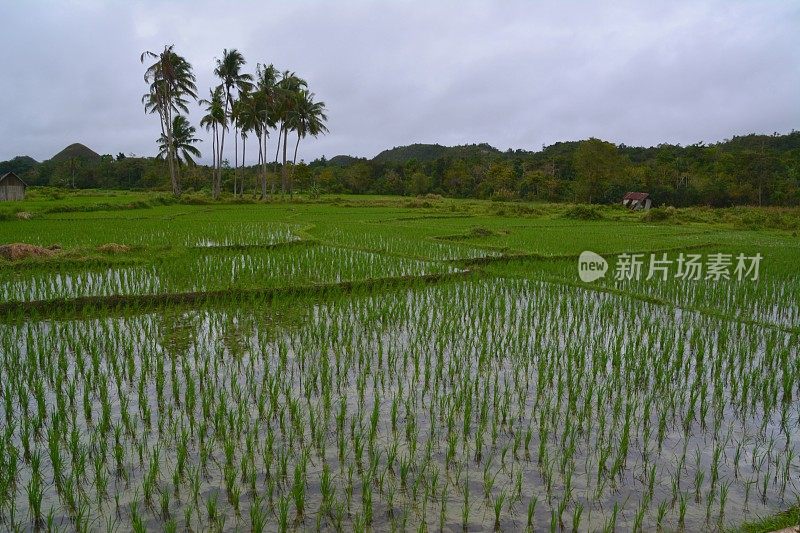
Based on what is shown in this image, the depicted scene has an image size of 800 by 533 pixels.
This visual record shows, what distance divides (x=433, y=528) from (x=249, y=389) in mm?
1814

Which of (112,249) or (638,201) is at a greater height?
(638,201)

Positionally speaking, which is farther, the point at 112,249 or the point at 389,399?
the point at 112,249

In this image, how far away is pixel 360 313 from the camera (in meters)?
5.76

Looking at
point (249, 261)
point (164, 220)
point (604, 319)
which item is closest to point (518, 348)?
point (604, 319)

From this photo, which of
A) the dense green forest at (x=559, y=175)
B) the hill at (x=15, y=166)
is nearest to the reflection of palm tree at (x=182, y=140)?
the dense green forest at (x=559, y=175)

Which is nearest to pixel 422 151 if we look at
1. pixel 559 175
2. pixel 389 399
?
pixel 559 175

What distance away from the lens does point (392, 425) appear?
10.7 ft

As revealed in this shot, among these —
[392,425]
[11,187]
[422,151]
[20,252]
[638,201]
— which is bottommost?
[392,425]

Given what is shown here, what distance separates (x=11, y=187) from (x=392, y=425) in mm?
27273

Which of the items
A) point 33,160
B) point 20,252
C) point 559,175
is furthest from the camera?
point 33,160

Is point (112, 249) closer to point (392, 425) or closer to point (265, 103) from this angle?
point (392, 425)

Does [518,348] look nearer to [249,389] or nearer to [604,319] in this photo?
[604,319]

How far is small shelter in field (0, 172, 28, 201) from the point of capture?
2382cm

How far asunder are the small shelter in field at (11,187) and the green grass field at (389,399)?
2021 centimetres
